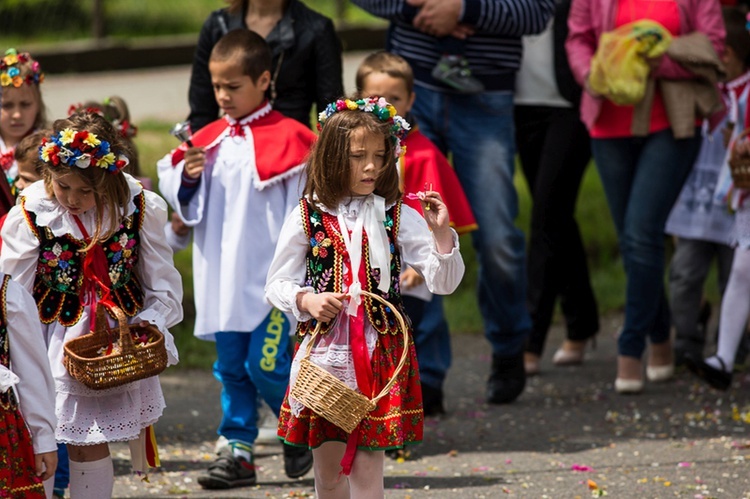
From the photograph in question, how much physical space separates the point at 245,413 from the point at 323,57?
62.3 inches

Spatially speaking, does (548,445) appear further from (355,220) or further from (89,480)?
(89,480)

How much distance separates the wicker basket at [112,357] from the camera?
430 centimetres

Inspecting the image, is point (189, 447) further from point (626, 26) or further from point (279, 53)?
point (626, 26)

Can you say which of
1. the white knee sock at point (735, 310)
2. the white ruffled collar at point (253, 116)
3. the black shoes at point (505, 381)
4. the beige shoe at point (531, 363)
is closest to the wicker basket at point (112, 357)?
the white ruffled collar at point (253, 116)

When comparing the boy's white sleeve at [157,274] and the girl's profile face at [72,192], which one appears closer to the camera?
the girl's profile face at [72,192]

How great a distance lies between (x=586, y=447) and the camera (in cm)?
597

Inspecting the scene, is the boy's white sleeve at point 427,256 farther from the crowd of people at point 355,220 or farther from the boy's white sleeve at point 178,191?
the boy's white sleeve at point 178,191

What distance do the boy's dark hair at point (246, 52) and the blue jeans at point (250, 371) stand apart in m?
1.00

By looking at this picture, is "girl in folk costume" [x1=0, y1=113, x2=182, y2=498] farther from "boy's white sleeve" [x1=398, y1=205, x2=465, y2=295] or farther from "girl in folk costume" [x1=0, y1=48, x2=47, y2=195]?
"girl in folk costume" [x1=0, y1=48, x2=47, y2=195]

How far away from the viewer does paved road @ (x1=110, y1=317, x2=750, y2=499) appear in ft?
17.4

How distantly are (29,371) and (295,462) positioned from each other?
183 cm

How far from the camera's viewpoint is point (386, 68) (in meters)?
5.64

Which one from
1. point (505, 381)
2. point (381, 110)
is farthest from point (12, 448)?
point (505, 381)

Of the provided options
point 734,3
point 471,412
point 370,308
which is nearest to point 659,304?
point 471,412
